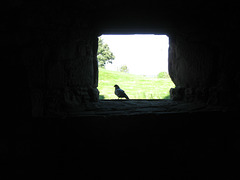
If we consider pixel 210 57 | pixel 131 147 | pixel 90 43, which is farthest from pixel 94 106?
pixel 210 57

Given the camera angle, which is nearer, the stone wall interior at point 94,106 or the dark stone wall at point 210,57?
the stone wall interior at point 94,106

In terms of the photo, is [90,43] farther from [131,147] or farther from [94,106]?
[131,147]

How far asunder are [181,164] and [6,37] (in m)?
1.98

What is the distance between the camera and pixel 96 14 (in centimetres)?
180

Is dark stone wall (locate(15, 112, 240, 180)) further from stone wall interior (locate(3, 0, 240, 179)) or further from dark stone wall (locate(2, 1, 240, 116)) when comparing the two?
dark stone wall (locate(2, 1, 240, 116))

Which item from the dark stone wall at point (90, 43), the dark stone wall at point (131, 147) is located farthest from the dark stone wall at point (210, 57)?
the dark stone wall at point (131, 147)

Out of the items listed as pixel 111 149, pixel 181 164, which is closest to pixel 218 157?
pixel 181 164

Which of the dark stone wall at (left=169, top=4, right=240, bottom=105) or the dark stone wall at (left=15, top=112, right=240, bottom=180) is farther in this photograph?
the dark stone wall at (left=169, top=4, right=240, bottom=105)

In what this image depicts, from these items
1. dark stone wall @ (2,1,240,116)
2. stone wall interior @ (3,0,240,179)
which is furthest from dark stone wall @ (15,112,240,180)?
dark stone wall @ (2,1,240,116)

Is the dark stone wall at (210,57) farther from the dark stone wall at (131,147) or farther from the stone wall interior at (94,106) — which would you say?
the dark stone wall at (131,147)

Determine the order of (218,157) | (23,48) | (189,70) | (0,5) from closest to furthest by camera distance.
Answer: (0,5)
(23,48)
(218,157)
(189,70)

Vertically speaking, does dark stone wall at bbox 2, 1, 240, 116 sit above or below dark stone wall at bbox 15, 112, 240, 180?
above

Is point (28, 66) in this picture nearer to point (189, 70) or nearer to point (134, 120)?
point (134, 120)

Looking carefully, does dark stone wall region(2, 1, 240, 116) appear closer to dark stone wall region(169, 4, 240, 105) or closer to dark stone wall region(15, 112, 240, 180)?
dark stone wall region(169, 4, 240, 105)
